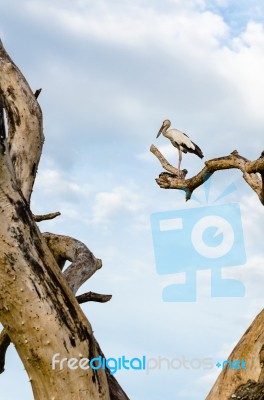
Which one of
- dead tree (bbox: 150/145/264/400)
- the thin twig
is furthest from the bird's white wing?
dead tree (bbox: 150/145/264/400)

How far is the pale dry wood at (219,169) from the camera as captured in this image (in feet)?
25.3

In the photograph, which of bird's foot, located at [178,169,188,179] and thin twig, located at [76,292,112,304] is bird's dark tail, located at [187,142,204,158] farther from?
thin twig, located at [76,292,112,304]

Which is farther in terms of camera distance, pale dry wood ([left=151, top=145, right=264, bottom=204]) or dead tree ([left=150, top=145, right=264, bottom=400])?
pale dry wood ([left=151, top=145, right=264, bottom=204])

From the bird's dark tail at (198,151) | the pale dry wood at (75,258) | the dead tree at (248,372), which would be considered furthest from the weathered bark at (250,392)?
the bird's dark tail at (198,151)

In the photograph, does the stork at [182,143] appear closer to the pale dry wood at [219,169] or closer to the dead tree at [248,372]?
the pale dry wood at [219,169]

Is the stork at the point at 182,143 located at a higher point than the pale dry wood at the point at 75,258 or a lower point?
higher

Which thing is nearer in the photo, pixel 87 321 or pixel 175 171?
pixel 87 321

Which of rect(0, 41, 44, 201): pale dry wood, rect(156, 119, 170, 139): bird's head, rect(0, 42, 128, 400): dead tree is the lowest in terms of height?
rect(0, 42, 128, 400): dead tree

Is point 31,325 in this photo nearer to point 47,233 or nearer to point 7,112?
point 7,112

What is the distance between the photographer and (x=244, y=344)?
266 inches

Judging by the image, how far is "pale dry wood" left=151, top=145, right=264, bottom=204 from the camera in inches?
304

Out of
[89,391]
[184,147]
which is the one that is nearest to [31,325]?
[89,391]

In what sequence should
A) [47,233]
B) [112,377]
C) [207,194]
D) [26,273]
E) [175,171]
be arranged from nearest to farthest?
[26,273] < [112,377] < [207,194] < [175,171] < [47,233]

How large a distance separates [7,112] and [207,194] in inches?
111
